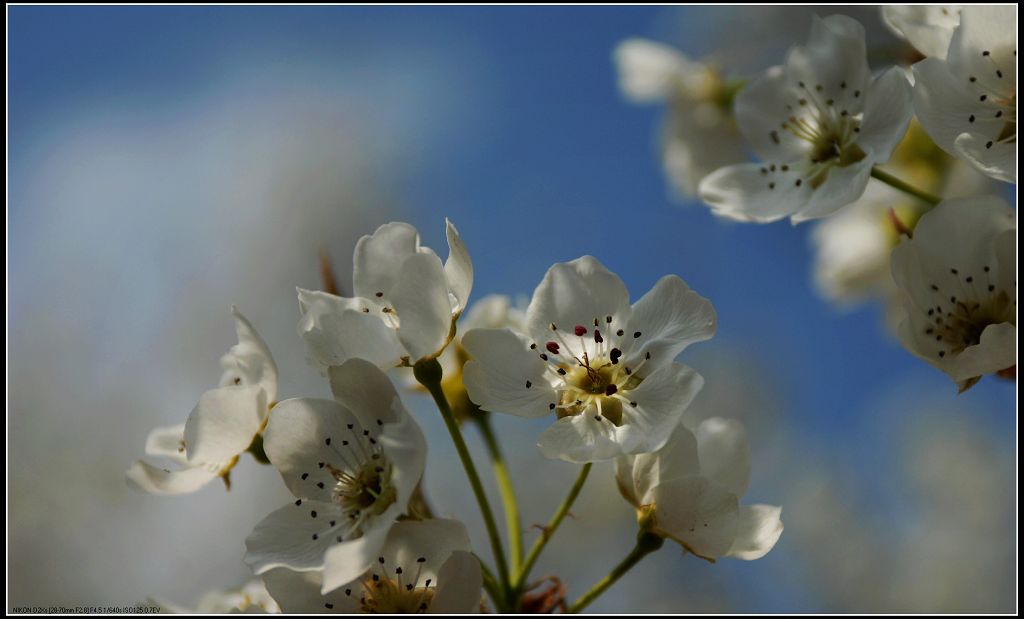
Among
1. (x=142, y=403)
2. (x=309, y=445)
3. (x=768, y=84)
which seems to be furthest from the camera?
(x=142, y=403)

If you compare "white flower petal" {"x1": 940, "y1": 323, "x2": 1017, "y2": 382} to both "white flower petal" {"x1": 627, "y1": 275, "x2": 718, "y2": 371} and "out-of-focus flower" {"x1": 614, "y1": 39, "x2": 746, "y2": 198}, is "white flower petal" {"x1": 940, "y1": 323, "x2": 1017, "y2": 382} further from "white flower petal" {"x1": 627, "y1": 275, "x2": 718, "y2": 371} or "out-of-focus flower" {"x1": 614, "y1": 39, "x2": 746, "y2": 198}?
"out-of-focus flower" {"x1": 614, "y1": 39, "x2": 746, "y2": 198}

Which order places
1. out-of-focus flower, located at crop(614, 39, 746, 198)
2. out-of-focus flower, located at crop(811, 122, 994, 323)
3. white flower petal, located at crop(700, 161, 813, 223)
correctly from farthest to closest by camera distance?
out-of-focus flower, located at crop(614, 39, 746, 198)
out-of-focus flower, located at crop(811, 122, 994, 323)
white flower petal, located at crop(700, 161, 813, 223)

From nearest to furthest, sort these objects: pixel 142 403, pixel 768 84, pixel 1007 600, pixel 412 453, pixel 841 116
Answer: pixel 412 453 < pixel 841 116 < pixel 768 84 < pixel 1007 600 < pixel 142 403

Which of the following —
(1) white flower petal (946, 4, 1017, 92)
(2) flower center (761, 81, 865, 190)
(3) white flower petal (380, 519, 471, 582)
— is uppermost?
(1) white flower petal (946, 4, 1017, 92)

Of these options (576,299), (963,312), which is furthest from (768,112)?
(576,299)

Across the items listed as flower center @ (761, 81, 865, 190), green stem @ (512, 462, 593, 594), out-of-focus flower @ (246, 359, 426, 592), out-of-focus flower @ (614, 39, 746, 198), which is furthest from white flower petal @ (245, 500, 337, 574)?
out-of-focus flower @ (614, 39, 746, 198)

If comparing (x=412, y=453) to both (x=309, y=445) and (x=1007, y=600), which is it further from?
(x=1007, y=600)

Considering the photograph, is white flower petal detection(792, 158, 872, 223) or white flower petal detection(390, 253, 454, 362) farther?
white flower petal detection(792, 158, 872, 223)

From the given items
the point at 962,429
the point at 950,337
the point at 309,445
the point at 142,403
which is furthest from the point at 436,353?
the point at 962,429

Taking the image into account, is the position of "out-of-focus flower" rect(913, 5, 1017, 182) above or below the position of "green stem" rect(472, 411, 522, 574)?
above
